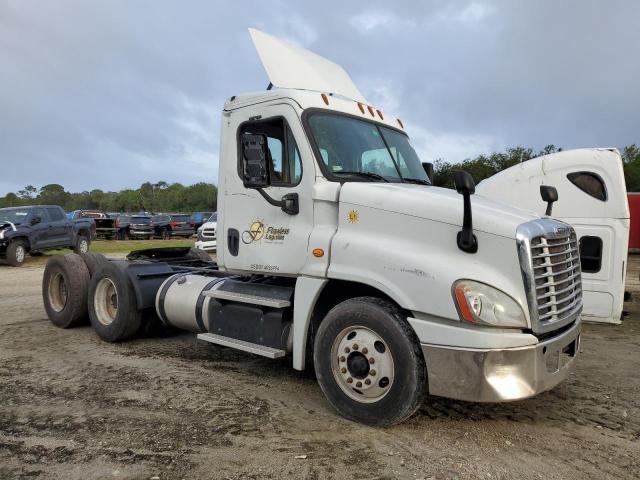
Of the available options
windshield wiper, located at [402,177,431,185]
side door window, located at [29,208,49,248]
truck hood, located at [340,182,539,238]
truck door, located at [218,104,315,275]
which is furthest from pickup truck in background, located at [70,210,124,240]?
truck hood, located at [340,182,539,238]

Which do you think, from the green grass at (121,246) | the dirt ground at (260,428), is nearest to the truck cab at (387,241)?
the dirt ground at (260,428)

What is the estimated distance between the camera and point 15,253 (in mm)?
17219

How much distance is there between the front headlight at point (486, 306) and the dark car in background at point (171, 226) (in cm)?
3264

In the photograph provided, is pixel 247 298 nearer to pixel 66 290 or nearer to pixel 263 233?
pixel 263 233

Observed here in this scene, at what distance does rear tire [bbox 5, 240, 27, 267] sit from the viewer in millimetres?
17125

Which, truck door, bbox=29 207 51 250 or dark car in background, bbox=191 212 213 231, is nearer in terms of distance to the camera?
truck door, bbox=29 207 51 250

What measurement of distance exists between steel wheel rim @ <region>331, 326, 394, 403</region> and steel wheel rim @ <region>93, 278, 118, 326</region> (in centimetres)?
394

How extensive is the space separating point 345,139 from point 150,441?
289 centimetres

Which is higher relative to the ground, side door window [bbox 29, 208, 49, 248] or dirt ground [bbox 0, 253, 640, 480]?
side door window [bbox 29, 208, 49, 248]

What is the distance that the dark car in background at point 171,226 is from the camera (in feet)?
112

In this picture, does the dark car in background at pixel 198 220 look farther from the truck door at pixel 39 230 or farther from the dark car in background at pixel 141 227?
the truck door at pixel 39 230

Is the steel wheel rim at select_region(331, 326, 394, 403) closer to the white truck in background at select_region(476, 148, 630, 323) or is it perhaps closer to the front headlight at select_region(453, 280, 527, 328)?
the front headlight at select_region(453, 280, 527, 328)

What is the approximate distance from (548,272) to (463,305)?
2.35ft

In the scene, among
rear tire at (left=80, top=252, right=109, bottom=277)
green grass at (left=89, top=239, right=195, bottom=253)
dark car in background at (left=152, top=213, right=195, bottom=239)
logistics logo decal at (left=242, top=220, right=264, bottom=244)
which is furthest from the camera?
dark car in background at (left=152, top=213, right=195, bottom=239)
